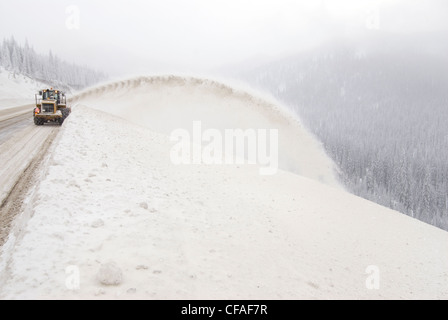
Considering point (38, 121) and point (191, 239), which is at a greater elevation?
point (38, 121)

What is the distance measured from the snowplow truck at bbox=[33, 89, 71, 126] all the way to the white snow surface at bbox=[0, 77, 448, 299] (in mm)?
7393

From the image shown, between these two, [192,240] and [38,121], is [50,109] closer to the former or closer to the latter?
[38,121]

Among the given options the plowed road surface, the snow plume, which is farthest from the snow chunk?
the snow plume

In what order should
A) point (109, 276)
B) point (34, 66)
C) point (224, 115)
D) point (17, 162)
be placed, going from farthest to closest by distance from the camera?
point (34, 66)
point (224, 115)
point (17, 162)
point (109, 276)

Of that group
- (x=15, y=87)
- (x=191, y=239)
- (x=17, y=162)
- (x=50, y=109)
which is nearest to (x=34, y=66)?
(x=15, y=87)

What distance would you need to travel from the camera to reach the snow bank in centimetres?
399

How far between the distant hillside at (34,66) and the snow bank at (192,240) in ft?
286

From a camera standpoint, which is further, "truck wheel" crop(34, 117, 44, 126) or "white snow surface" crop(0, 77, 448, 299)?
"truck wheel" crop(34, 117, 44, 126)

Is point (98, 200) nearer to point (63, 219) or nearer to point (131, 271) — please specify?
point (63, 219)

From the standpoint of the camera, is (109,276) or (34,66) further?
(34,66)

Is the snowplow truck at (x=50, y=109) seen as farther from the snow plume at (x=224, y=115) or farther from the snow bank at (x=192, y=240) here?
the snow bank at (x=192, y=240)

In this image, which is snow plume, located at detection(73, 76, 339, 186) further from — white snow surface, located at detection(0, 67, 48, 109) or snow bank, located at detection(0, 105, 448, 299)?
white snow surface, located at detection(0, 67, 48, 109)

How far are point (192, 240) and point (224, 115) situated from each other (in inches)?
860

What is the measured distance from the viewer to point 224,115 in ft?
87.4
